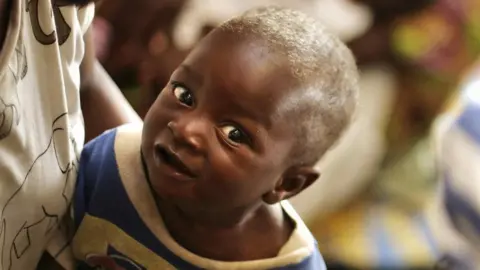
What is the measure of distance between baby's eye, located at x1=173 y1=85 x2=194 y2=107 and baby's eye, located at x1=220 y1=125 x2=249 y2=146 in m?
0.04

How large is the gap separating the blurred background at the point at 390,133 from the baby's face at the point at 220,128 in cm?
108

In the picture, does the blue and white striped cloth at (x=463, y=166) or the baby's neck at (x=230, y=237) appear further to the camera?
the blue and white striped cloth at (x=463, y=166)

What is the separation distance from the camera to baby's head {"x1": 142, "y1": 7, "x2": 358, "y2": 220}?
685 mm

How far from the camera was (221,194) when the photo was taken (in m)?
0.69

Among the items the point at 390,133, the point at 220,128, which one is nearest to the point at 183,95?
the point at 220,128

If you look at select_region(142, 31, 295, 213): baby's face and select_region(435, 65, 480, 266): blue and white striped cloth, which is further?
select_region(435, 65, 480, 266): blue and white striped cloth

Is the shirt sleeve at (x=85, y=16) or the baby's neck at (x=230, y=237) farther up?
the shirt sleeve at (x=85, y=16)

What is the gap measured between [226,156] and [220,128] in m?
0.02

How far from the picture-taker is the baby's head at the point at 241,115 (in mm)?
685

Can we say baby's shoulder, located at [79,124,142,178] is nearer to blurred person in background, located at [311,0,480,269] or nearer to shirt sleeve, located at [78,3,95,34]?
shirt sleeve, located at [78,3,95,34]

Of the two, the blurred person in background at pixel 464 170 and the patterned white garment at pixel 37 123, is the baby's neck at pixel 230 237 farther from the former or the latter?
the blurred person in background at pixel 464 170

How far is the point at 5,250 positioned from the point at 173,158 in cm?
16

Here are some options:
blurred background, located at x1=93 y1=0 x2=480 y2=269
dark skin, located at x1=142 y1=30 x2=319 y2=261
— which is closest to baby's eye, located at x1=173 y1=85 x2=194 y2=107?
dark skin, located at x1=142 y1=30 x2=319 y2=261

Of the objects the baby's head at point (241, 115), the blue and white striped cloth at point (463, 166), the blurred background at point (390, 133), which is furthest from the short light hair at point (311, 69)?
the blurred background at point (390, 133)
